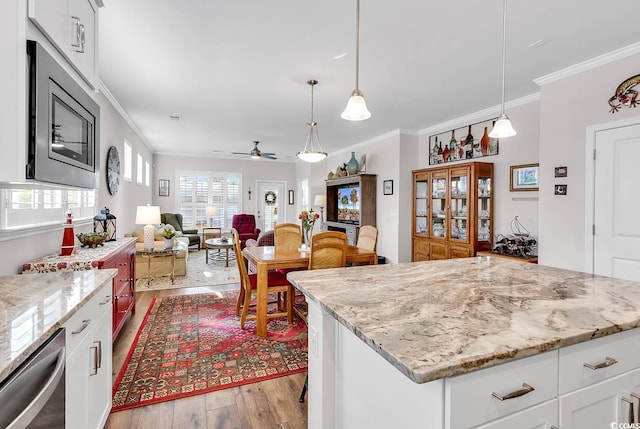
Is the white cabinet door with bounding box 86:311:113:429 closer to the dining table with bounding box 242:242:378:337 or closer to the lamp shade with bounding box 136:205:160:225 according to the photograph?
the dining table with bounding box 242:242:378:337

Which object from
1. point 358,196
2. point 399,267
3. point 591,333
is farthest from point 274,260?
point 358,196

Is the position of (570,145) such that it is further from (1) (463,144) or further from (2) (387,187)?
(2) (387,187)

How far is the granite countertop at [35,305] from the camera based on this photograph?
2.93ft

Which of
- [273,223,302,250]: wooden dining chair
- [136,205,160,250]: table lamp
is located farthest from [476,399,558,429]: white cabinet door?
[136,205,160,250]: table lamp

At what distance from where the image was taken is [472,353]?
32.8 inches

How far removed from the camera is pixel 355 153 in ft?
23.4

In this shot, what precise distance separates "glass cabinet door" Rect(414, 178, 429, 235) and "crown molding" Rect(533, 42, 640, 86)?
2157mm

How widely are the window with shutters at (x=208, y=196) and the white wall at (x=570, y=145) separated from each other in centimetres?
742

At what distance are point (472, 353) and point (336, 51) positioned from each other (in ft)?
8.76

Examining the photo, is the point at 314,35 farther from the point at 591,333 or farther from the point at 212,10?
the point at 591,333

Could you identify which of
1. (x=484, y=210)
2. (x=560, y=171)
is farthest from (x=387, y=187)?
(x=560, y=171)

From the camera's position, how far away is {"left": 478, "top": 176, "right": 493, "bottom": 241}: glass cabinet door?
4387mm

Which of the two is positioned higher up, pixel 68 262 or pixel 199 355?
pixel 68 262

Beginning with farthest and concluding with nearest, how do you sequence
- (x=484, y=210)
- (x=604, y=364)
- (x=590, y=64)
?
(x=484, y=210), (x=590, y=64), (x=604, y=364)
